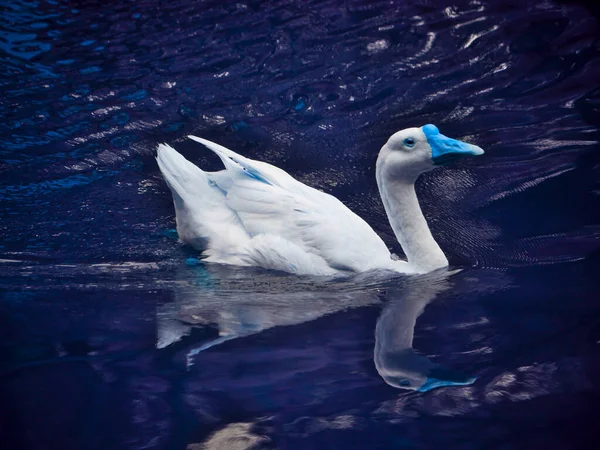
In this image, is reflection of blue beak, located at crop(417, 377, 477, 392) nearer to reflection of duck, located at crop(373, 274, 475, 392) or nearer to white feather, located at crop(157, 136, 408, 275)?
reflection of duck, located at crop(373, 274, 475, 392)

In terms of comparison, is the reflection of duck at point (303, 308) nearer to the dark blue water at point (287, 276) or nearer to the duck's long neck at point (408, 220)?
the dark blue water at point (287, 276)

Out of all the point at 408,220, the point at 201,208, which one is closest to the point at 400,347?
the point at 408,220

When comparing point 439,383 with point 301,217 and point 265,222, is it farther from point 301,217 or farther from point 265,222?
point 265,222

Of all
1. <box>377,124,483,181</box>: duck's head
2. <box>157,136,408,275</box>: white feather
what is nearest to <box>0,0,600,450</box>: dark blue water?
<box>157,136,408,275</box>: white feather

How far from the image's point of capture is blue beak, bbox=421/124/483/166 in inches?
139

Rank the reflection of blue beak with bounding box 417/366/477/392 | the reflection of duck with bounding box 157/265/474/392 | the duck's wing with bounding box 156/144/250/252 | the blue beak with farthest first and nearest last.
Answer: the duck's wing with bounding box 156/144/250/252, the blue beak, the reflection of duck with bounding box 157/265/474/392, the reflection of blue beak with bounding box 417/366/477/392

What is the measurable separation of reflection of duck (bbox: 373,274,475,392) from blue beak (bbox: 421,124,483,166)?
604 mm

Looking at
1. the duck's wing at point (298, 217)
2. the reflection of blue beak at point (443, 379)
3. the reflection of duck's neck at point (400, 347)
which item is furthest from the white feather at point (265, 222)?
the reflection of blue beak at point (443, 379)

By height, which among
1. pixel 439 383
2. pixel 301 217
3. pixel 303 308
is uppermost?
pixel 301 217

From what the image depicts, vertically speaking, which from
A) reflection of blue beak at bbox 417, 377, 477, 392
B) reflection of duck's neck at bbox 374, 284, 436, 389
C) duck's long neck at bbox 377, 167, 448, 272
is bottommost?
reflection of blue beak at bbox 417, 377, 477, 392

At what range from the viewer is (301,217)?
3.67m

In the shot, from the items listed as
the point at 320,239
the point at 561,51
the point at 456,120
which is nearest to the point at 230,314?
the point at 320,239

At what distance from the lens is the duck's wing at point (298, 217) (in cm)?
359

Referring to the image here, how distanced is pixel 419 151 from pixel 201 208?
1.22 metres
